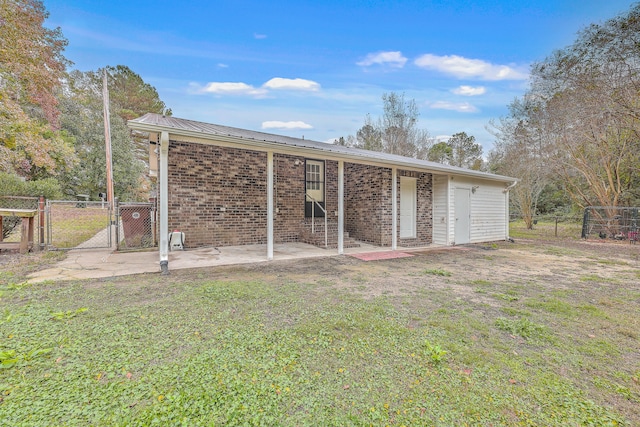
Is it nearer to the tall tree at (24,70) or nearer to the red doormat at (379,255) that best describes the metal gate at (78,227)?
the tall tree at (24,70)

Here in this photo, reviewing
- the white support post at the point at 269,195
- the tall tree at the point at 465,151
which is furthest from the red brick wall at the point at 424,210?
the tall tree at the point at 465,151

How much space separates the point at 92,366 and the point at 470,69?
1692cm

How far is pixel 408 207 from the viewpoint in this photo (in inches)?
344

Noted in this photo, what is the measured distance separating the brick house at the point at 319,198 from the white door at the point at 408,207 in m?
0.03

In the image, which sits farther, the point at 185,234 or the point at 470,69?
the point at 470,69

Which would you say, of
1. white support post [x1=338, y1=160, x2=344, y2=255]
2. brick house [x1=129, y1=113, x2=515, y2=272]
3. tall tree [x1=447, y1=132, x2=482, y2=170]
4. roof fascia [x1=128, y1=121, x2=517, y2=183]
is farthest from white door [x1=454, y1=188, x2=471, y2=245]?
tall tree [x1=447, y1=132, x2=482, y2=170]

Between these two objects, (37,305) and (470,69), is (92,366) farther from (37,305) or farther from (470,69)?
(470,69)

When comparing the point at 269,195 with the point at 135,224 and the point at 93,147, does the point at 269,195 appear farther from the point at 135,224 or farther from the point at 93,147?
the point at 93,147

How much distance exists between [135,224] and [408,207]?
309 inches

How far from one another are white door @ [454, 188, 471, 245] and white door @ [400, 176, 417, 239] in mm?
1472

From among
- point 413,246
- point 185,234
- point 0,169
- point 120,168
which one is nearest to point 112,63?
point 120,168

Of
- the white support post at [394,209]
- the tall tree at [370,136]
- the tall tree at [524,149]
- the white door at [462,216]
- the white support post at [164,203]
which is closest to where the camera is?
the white support post at [164,203]

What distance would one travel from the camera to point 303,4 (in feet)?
31.1

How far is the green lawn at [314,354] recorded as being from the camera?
5.10 ft
